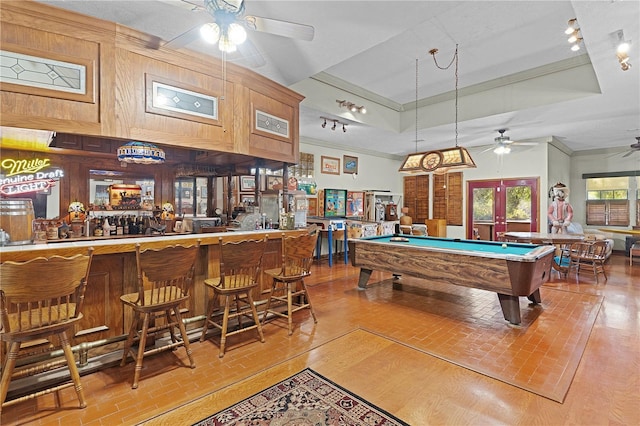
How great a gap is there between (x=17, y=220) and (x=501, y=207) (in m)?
10.3

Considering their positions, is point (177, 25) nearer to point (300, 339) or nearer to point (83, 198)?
point (83, 198)

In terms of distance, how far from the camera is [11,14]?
7.86 ft

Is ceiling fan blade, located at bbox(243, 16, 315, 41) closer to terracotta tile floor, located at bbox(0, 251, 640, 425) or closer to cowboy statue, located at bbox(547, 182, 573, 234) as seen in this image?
terracotta tile floor, located at bbox(0, 251, 640, 425)

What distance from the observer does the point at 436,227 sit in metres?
9.95

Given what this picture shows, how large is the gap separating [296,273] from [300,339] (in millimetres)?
705

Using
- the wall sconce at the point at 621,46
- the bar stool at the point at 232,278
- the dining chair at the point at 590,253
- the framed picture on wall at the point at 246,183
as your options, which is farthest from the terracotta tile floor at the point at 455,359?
the framed picture on wall at the point at 246,183

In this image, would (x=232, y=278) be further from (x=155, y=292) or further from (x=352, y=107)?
(x=352, y=107)

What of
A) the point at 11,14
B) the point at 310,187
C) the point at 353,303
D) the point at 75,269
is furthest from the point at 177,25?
the point at 310,187

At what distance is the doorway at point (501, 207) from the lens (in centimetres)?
857

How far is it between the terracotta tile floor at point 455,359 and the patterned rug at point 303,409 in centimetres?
Result: 23

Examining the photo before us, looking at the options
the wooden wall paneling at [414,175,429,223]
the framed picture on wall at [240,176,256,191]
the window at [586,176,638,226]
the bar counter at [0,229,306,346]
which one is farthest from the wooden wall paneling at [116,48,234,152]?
the window at [586,176,638,226]

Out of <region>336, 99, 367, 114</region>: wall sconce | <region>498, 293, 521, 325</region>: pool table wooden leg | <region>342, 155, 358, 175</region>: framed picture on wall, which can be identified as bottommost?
<region>498, 293, 521, 325</region>: pool table wooden leg

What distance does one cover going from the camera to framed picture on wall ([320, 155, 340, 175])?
847 cm

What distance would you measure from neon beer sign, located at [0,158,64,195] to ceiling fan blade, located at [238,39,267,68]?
390 cm
